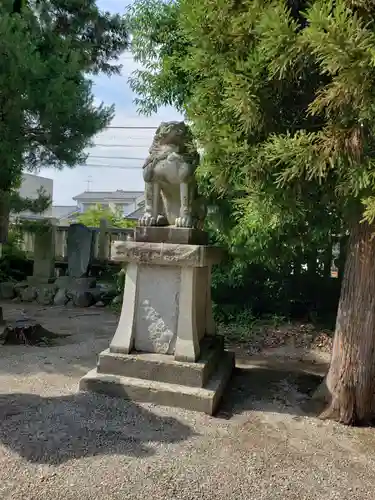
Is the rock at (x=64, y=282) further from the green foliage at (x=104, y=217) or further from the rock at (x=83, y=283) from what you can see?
the green foliage at (x=104, y=217)

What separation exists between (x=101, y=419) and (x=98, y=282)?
257 inches

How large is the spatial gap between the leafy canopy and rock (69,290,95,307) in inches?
212

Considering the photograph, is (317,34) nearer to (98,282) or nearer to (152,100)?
(152,100)

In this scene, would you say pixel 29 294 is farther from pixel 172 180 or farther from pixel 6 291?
pixel 172 180

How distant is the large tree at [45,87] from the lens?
5.93 m

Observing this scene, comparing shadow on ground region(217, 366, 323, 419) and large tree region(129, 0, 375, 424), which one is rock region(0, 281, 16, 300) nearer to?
shadow on ground region(217, 366, 323, 419)

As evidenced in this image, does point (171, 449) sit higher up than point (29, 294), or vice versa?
point (29, 294)

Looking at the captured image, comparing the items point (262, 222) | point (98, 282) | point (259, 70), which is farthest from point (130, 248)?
point (98, 282)

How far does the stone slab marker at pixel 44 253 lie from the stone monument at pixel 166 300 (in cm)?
604

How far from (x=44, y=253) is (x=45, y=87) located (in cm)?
395

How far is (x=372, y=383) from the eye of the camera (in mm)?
3205

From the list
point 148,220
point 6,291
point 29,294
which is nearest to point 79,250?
point 29,294

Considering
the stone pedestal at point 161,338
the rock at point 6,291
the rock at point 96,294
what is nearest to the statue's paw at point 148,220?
the stone pedestal at point 161,338

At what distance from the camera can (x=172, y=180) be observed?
11.8 ft
